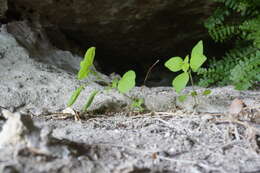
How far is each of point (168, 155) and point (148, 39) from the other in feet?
7.71

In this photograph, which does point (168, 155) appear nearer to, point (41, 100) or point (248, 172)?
point (248, 172)

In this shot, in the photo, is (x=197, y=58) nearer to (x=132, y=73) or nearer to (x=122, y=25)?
(x=132, y=73)

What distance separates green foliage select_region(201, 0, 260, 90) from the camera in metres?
1.92

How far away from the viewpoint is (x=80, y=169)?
27.8 inches

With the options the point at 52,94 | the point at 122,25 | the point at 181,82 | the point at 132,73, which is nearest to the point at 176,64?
the point at 181,82

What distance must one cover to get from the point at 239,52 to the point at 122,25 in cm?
107

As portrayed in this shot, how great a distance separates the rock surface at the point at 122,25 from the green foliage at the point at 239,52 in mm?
246

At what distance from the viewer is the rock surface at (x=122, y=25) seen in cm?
241

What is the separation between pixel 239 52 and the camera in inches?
92.0

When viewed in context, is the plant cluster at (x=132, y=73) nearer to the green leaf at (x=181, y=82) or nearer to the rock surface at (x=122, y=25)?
the green leaf at (x=181, y=82)

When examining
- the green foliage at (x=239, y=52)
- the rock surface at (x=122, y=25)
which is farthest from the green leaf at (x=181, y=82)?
the rock surface at (x=122, y=25)

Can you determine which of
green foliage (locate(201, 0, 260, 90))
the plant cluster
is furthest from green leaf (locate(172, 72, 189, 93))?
green foliage (locate(201, 0, 260, 90))

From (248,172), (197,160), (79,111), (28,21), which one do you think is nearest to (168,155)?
(197,160)

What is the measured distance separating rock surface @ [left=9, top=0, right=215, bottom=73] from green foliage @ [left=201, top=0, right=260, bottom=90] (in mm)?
246
